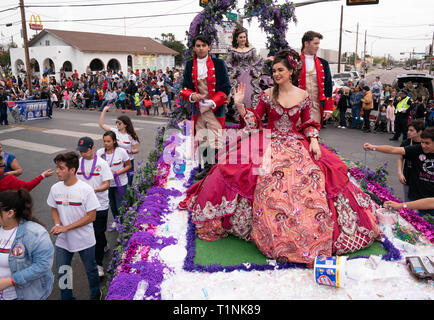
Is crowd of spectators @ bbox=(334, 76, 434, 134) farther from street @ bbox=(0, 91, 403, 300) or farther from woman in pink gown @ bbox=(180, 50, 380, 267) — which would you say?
woman in pink gown @ bbox=(180, 50, 380, 267)

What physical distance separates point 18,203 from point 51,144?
10393mm

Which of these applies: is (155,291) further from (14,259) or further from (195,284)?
(14,259)

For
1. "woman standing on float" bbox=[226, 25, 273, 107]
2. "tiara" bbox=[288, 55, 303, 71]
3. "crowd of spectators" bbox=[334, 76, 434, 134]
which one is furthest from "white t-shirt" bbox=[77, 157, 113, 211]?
"crowd of spectators" bbox=[334, 76, 434, 134]

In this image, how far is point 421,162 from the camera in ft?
15.0

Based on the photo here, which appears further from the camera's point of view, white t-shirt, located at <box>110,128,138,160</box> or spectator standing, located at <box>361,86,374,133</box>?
spectator standing, located at <box>361,86,374,133</box>

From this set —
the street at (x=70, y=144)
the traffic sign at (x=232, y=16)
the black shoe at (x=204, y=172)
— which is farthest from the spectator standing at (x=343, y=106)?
the black shoe at (x=204, y=172)

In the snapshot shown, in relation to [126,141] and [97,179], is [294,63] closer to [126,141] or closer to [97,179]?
[97,179]

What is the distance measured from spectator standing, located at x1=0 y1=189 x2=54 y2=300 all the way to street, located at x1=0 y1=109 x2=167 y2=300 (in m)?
1.10

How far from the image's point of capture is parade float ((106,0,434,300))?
132 inches

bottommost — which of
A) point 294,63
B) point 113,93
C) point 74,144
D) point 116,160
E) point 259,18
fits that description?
point 74,144

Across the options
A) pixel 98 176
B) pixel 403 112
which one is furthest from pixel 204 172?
pixel 403 112

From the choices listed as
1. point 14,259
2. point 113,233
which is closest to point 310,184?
point 14,259

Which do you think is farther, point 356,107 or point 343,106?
point 343,106
